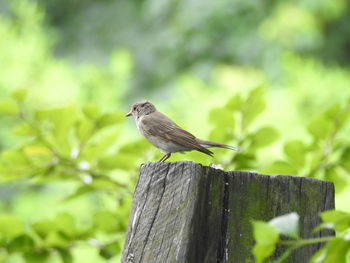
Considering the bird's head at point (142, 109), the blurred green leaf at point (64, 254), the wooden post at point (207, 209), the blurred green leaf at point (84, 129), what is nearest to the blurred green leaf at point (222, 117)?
the blurred green leaf at point (84, 129)

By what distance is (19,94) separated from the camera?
2.19 m

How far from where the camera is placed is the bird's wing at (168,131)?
7.34 feet

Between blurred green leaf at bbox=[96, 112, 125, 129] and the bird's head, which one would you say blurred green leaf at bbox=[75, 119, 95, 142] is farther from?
the bird's head

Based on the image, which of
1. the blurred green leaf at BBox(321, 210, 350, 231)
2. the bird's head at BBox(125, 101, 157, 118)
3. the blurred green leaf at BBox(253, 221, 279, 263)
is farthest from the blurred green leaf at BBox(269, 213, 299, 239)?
the bird's head at BBox(125, 101, 157, 118)

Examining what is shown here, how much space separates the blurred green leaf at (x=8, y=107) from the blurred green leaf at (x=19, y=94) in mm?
22

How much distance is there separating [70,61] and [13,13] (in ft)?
4.90

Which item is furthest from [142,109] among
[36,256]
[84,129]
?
[36,256]

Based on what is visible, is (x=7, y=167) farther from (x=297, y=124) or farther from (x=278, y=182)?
(x=297, y=124)

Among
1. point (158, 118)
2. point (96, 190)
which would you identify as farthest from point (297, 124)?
point (96, 190)

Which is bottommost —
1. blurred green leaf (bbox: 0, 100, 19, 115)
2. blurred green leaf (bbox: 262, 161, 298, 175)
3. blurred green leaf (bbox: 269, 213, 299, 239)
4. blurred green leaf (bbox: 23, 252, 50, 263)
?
blurred green leaf (bbox: 269, 213, 299, 239)

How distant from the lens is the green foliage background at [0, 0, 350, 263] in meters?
2.20

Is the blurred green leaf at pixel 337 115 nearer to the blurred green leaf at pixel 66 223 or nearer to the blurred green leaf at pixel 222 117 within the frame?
the blurred green leaf at pixel 222 117

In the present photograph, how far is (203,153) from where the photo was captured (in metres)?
2.22

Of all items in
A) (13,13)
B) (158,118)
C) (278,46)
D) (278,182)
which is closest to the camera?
(278,182)
